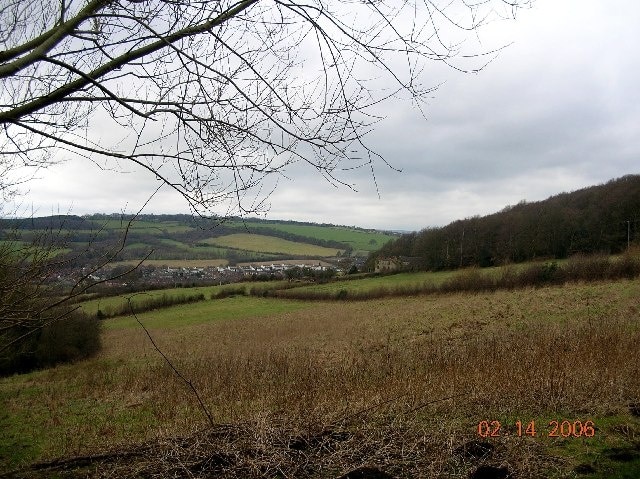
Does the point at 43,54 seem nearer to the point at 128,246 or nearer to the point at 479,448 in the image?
the point at 128,246

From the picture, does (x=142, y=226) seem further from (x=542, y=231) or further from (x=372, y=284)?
(x=542, y=231)

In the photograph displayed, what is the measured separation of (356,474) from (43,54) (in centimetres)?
352

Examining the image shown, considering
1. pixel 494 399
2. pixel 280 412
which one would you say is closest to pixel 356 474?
pixel 280 412

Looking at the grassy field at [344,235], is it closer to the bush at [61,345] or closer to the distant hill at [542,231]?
the distant hill at [542,231]

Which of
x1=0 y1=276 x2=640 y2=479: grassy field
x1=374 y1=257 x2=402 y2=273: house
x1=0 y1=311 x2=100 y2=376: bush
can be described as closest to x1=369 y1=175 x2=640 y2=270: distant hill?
x1=374 y1=257 x2=402 y2=273: house

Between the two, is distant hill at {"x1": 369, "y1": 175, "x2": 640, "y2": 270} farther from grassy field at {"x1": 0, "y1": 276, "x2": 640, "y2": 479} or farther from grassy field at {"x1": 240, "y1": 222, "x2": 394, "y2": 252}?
grassy field at {"x1": 0, "y1": 276, "x2": 640, "y2": 479}

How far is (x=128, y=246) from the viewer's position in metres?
3.66

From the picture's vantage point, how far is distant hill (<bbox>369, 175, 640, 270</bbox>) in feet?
128

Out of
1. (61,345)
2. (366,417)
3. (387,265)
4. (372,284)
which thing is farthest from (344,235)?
(366,417)
